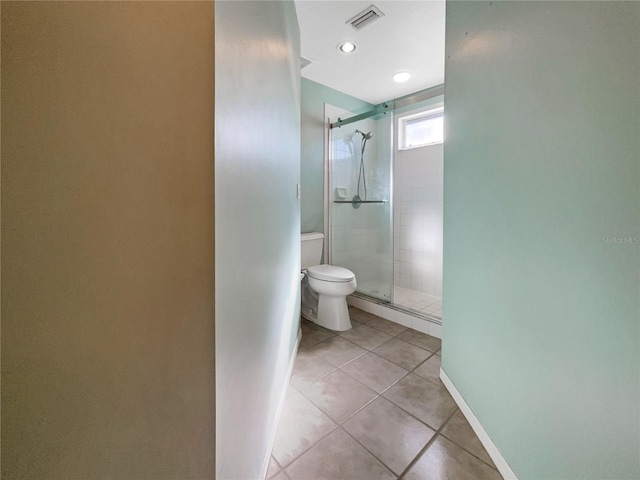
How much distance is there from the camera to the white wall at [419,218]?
2805mm

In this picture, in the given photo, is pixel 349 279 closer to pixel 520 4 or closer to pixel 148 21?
pixel 520 4

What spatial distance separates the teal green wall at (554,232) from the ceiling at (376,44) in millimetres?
692

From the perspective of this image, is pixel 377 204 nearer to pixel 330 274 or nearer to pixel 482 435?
pixel 330 274

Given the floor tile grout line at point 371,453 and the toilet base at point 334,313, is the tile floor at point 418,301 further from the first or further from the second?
the floor tile grout line at point 371,453

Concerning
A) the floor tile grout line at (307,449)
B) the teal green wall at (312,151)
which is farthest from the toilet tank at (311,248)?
the floor tile grout line at (307,449)

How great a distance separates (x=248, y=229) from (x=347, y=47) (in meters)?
2.08

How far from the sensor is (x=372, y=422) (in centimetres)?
126

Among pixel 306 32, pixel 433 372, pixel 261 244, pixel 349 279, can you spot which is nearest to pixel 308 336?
pixel 349 279

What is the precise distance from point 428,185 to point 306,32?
6.03ft

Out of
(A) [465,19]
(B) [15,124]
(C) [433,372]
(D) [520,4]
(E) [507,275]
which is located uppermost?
(A) [465,19]

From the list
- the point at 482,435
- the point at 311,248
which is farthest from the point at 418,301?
the point at 482,435

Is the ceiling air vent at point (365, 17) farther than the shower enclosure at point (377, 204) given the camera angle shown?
No

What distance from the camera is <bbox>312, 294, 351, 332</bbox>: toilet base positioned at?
2.23 meters

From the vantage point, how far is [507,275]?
0.99 meters
